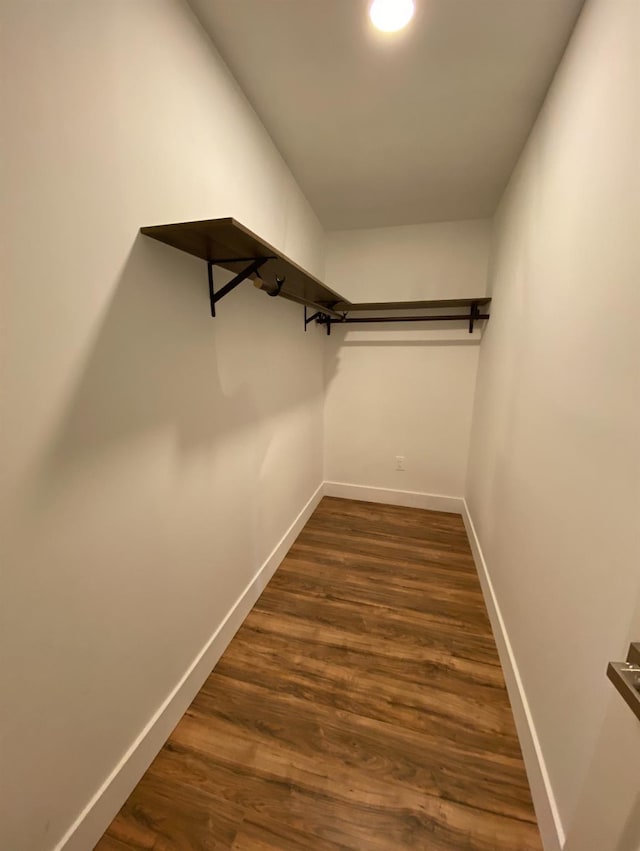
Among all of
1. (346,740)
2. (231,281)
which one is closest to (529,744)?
(346,740)

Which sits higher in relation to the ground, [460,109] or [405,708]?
[460,109]

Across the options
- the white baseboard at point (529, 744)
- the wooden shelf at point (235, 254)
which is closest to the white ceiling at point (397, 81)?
the wooden shelf at point (235, 254)

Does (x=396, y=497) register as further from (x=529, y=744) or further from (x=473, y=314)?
(x=529, y=744)

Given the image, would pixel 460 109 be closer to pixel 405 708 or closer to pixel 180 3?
pixel 180 3

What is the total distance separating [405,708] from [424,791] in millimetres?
261

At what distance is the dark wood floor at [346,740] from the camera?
100cm

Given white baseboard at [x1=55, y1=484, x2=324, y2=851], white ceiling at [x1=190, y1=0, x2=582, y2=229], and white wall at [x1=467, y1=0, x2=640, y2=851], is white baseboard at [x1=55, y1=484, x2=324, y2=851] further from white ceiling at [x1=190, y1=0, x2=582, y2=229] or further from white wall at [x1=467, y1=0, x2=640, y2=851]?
white ceiling at [x1=190, y1=0, x2=582, y2=229]

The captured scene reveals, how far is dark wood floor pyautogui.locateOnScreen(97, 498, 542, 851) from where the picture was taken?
1.00 meters

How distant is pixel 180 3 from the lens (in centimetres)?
105

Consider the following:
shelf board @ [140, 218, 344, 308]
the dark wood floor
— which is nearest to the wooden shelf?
shelf board @ [140, 218, 344, 308]

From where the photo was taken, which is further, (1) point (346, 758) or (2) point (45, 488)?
(1) point (346, 758)

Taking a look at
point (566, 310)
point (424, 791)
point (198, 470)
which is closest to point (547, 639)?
point (424, 791)

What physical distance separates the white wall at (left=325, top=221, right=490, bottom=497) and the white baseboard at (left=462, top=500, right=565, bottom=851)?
1293 millimetres

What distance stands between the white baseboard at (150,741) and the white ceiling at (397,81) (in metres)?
2.32
